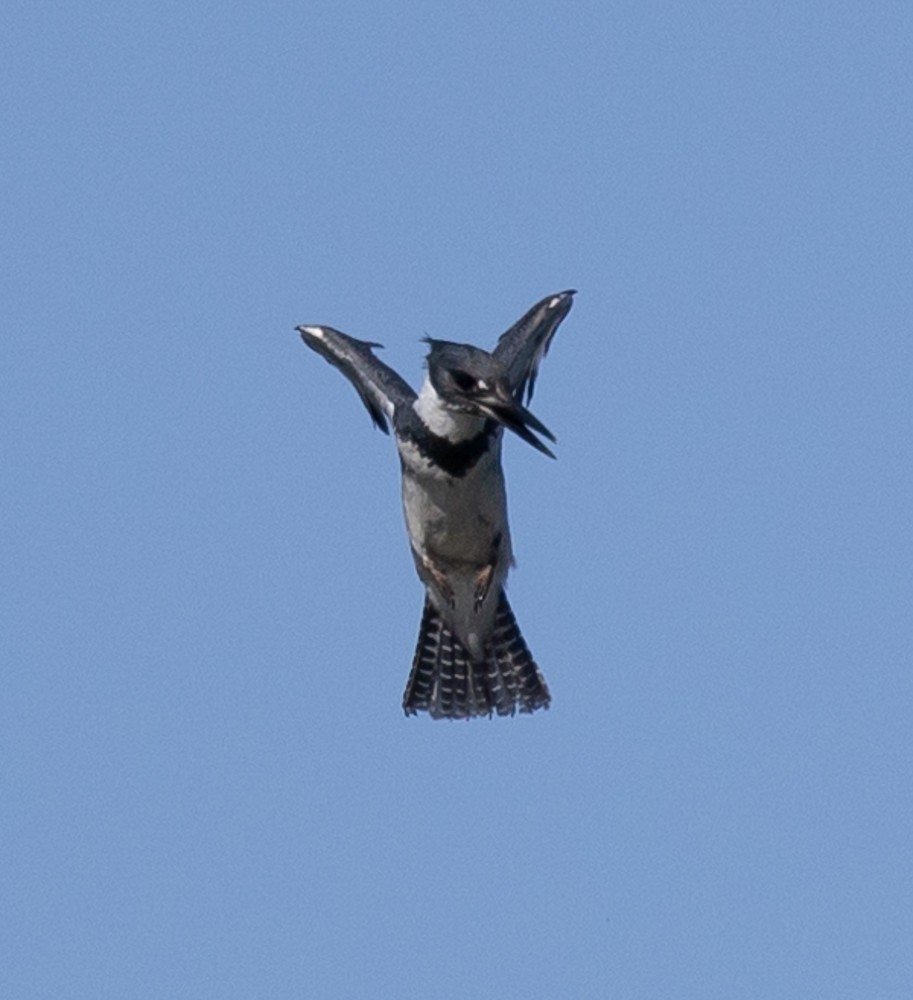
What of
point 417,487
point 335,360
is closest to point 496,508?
point 417,487

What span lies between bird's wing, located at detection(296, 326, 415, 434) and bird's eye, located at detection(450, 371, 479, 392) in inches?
47.2

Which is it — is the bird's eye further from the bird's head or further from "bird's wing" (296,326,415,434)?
"bird's wing" (296,326,415,434)

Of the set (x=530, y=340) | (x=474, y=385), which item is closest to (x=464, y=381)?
(x=474, y=385)

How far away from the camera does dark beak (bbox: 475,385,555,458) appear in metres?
13.3

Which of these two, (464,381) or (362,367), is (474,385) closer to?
(464,381)

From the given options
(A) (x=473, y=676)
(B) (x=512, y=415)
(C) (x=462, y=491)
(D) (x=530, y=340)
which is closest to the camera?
(B) (x=512, y=415)

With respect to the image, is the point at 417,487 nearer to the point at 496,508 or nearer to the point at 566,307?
the point at 496,508

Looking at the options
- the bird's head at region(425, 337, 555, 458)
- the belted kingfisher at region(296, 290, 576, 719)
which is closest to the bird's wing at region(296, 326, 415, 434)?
the belted kingfisher at region(296, 290, 576, 719)

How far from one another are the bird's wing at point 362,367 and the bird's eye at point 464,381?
1.20 m

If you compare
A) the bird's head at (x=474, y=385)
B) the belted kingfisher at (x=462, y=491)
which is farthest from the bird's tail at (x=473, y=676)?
the bird's head at (x=474, y=385)

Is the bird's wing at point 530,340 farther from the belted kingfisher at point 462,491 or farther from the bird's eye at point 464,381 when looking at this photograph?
the bird's eye at point 464,381

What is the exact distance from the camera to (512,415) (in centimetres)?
1345

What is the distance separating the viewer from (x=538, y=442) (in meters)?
13.3

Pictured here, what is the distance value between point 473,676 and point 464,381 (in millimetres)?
2651
